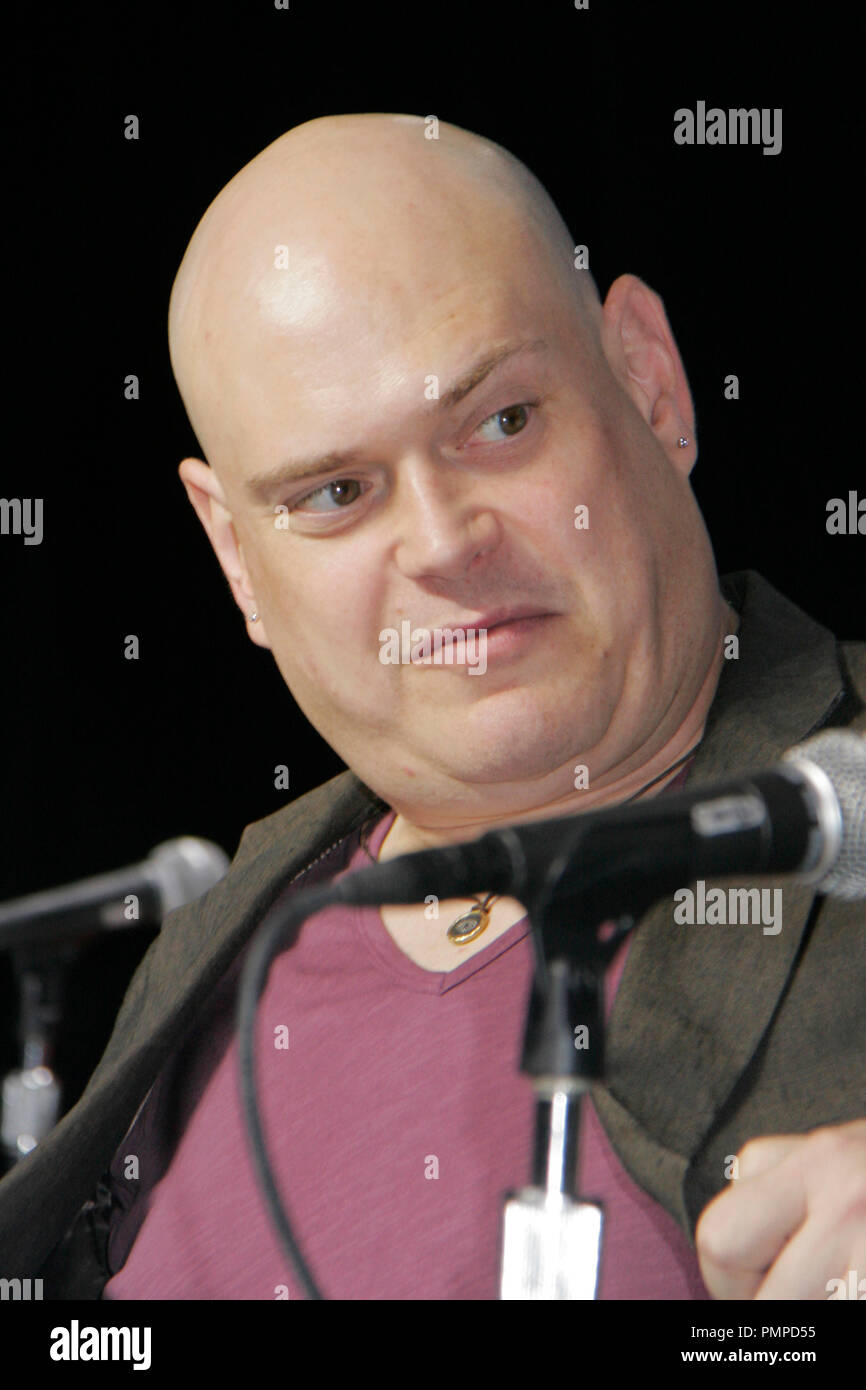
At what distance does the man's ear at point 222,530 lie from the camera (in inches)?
71.2

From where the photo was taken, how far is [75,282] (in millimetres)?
2377

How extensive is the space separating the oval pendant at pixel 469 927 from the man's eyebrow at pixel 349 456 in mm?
466

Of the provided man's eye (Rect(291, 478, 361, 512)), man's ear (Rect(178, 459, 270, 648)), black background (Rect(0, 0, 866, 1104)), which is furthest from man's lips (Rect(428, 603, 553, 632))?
black background (Rect(0, 0, 866, 1104))

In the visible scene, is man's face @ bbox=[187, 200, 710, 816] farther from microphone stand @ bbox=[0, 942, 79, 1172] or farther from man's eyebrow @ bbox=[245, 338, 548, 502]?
microphone stand @ bbox=[0, 942, 79, 1172]

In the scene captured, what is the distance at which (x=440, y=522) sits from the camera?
1.46m

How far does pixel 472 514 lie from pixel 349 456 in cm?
14

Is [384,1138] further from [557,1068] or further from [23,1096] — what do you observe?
[557,1068]

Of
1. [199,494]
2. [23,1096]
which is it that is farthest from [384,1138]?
[199,494]

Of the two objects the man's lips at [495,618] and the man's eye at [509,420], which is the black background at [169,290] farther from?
the man's lips at [495,618]

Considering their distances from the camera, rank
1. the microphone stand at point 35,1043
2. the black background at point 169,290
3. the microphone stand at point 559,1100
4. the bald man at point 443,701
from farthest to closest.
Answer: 1. the black background at point 169,290
2. the bald man at point 443,701
3. the microphone stand at point 35,1043
4. the microphone stand at point 559,1100

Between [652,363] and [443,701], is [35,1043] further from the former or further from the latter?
[652,363]

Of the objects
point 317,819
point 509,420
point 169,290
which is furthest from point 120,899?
point 169,290

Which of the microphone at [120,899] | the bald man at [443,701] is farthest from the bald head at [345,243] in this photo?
the microphone at [120,899]

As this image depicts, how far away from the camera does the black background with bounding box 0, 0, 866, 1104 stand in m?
2.12
